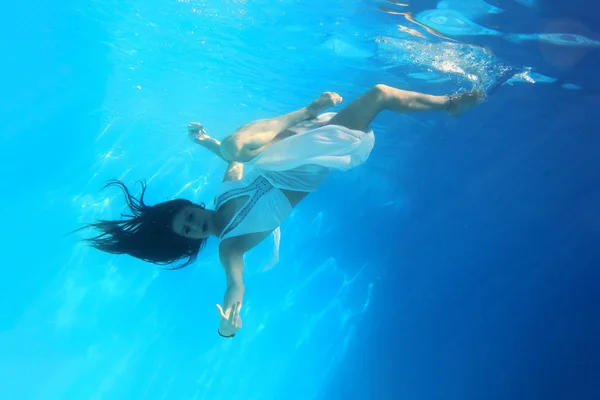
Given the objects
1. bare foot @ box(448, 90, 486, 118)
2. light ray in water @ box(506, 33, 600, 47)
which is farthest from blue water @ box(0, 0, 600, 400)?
bare foot @ box(448, 90, 486, 118)

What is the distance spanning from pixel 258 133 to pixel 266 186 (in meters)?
0.81

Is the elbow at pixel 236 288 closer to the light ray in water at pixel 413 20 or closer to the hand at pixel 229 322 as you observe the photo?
the hand at pixel 229 322

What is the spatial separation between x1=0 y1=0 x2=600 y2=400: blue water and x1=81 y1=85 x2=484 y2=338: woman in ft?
17.7

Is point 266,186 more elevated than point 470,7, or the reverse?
point 470,7

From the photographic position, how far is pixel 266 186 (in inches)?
149

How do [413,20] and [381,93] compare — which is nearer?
[381,93]

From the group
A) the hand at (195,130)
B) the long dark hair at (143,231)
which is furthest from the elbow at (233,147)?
the hand at (195,130)

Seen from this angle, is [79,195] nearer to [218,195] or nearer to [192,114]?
[192,114]

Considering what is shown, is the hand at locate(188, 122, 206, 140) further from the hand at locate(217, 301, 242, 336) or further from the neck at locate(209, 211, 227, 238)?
the hand at locate(217, 301, 242, 336)

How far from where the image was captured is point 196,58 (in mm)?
15062

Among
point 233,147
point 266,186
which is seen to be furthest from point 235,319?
point 233,147

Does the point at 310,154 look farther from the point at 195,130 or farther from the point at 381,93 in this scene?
the point at 195,130

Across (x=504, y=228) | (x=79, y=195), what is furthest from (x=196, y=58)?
(x=504, y=228)

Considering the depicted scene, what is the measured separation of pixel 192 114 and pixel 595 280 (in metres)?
23.4
